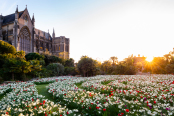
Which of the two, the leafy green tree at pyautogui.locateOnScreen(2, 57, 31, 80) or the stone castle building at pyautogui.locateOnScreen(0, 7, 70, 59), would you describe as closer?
the leafy green tree at pyautogui.locateOnScreen(2, 57, 31, 80)

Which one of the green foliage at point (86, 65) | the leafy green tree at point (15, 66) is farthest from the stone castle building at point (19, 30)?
the leafy green tree at point (15, 66)

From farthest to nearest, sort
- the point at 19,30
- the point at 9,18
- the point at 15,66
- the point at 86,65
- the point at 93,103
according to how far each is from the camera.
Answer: the point at 9,18, the point at 19,30, the point at 86,65, the point at 15,66, the point at 93,103

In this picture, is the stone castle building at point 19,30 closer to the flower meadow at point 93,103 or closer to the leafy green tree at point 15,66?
the leafy green tree at point 15,66

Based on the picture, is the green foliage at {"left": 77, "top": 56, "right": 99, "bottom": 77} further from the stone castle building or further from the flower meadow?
the stone castle building

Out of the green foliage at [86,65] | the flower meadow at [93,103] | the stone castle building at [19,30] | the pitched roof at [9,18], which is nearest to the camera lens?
the flower meadow at [93,103]

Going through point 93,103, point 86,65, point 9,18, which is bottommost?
point 93,103

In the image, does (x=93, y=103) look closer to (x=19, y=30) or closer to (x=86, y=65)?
(x=86, y=65)

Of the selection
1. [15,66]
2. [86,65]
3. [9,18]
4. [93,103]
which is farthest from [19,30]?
[93,103]

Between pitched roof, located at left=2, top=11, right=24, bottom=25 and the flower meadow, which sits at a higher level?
pitched roof, located at left=2, top=11, right=24, bottom=25

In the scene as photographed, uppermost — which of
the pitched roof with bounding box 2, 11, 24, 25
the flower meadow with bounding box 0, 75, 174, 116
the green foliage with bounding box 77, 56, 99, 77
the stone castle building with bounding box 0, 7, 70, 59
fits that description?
the pitched roof with bounding box 2, 11, 24, 25

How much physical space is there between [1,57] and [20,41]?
26.7 metres

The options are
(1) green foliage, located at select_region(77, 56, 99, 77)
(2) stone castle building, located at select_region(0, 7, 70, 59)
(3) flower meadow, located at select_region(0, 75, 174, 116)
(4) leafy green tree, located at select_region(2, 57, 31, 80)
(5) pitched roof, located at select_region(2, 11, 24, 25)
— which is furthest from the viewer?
(5) pitched roof, located at select_region(2, 11, 24, 25)

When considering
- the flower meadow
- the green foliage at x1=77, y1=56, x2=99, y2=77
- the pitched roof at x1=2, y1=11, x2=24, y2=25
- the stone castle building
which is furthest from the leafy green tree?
the pitched roof at x1=2, y1=11, x2=24, y2=25

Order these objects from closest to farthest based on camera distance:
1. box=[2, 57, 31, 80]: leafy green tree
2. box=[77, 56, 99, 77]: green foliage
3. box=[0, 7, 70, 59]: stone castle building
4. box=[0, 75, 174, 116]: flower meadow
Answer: box=[0, 75, 174, 116]: flower meadow
box=[2, 57, 31, 80]: leafy green tree
box=[77, 56, 99, 77]: green foliage
box=[0, 7, 70, 59]: stone castle building
